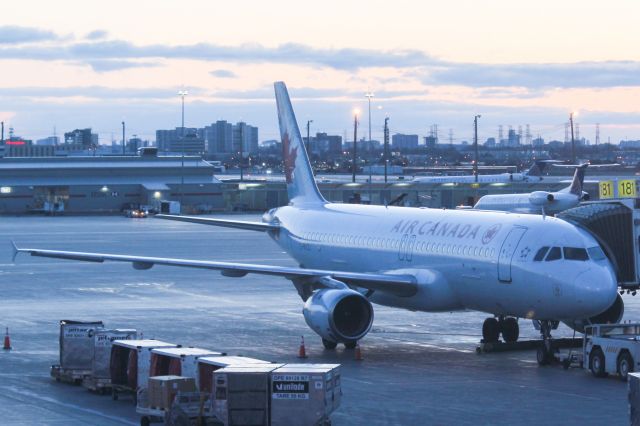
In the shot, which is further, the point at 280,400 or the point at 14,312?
the point at 14,312

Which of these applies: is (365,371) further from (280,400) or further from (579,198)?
(579,198)

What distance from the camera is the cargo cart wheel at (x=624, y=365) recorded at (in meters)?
31.8

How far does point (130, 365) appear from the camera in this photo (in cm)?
2983

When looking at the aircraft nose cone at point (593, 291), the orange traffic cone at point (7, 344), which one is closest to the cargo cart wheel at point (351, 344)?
the aircraft nose cone at point (593, 291)

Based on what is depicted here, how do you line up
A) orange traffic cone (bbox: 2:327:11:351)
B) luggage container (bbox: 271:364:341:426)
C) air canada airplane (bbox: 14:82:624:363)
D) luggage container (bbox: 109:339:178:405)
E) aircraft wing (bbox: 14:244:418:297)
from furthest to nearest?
orange traffic cone (bbox: 2:327:11:351) < aircraft wing (bbox: 14:244:418:297) < air canada airplane (bbox: 14:82:624:363) < luggage container (bbox: 109:339:178:405) < luggage container (bbox: 271:364:341:426)

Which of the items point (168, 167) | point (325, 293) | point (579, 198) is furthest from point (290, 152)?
point (168, 167)

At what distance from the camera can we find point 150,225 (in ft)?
363

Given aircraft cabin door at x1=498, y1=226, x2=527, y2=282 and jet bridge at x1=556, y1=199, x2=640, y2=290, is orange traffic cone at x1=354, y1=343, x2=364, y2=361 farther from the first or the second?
jet bridge at x1=556, y1=199, x2=640, y2=290

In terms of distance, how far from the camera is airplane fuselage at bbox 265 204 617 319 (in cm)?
3353

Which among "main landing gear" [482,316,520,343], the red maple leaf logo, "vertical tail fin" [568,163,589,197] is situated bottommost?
"main landing gear" [482,316,520,343]

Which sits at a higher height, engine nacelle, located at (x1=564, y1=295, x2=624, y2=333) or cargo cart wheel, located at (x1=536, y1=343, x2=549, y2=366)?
engine nacelle, located at (x1=564, y1=295, x2=624, y2=333)

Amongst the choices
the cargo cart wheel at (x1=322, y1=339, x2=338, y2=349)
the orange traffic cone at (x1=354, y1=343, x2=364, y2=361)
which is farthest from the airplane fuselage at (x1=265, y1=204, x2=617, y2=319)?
the orange traffic cone at (x1=354, y1=343, x2=364, y2=361)

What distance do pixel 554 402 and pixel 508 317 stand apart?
10.5 metres

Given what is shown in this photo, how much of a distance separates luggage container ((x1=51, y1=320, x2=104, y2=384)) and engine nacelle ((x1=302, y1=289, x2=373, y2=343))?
646cm
